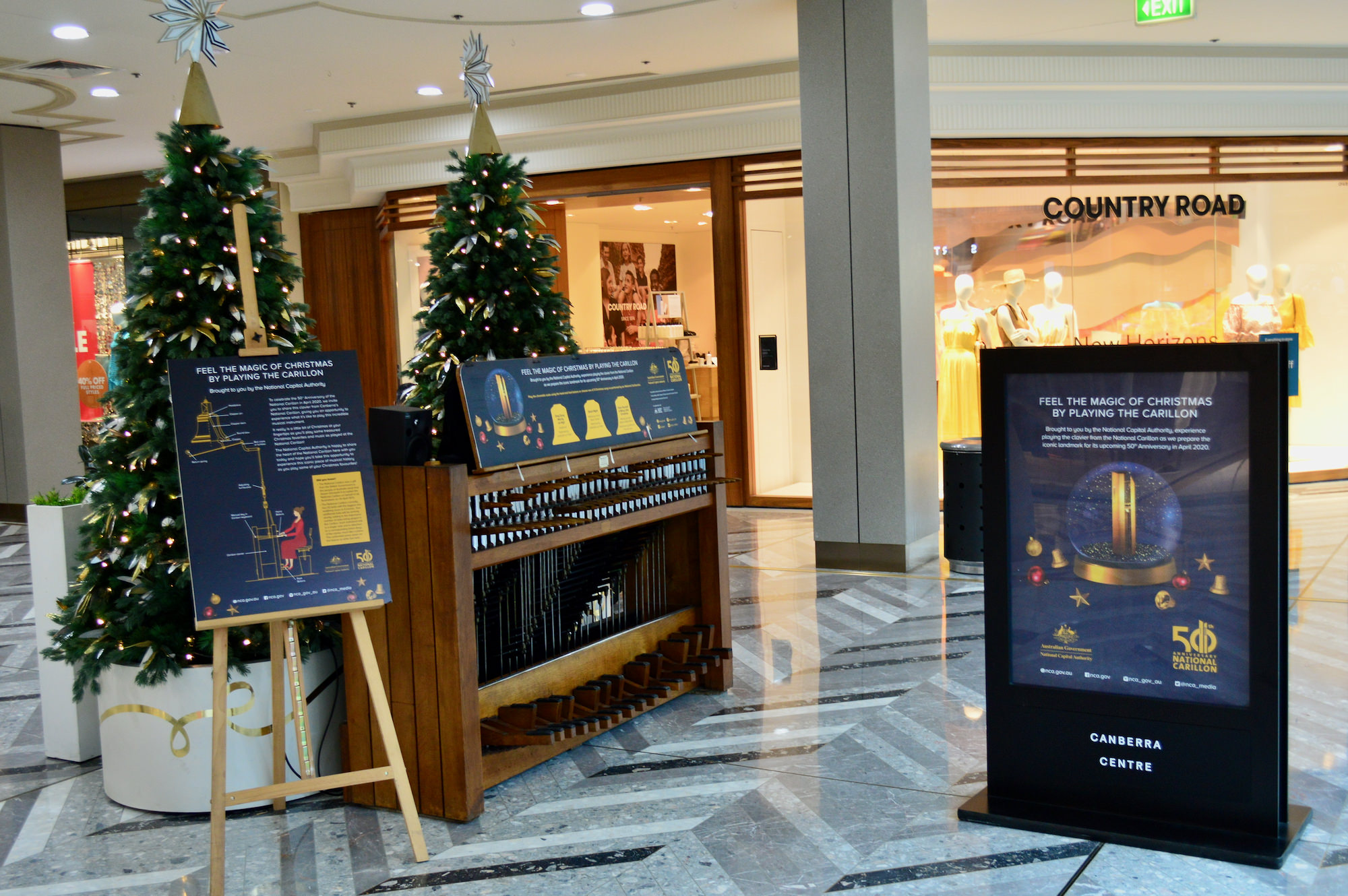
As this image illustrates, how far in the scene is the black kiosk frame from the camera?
264cm

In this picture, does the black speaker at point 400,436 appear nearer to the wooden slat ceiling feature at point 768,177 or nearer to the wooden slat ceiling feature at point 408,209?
the wooden slat ceiling feature at point 768,177

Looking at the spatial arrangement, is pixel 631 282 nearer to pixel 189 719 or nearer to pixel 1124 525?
pixel 189 719

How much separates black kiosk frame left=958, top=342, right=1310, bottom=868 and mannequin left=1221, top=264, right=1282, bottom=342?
7.41 meters

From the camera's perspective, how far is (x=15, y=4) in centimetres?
659

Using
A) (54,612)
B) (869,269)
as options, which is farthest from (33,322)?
(869,269)

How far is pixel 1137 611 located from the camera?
279cm

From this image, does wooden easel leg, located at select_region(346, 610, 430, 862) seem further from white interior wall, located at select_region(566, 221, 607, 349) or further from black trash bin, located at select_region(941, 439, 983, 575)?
white interior wall, located at select_region(566, 221, 607, 349)

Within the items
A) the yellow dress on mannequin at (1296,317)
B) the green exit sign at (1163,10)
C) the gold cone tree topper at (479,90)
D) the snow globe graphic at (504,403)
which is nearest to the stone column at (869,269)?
the green exit sign at (1163,10)

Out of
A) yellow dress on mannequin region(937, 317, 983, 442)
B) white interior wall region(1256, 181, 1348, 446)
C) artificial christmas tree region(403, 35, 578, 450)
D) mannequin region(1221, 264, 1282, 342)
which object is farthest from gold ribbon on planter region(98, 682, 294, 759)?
white interior wall region(1256, 181, 1348, 446)

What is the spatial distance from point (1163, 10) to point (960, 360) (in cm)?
288

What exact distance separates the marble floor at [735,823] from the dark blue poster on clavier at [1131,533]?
0.48 m

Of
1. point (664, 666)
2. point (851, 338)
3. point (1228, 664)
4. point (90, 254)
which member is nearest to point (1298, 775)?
point (1228, 664)

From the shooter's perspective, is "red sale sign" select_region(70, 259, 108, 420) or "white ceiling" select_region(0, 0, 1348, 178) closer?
"white ceiling" select_region(0, 0, 1348, 178)

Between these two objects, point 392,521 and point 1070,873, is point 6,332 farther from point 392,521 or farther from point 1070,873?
point 1070,873
